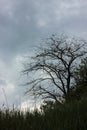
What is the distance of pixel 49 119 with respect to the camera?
837cm

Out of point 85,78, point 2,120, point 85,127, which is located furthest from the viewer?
point 85,78

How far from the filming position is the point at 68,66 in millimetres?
35625

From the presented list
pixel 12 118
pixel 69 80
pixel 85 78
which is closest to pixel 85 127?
pixel 12 118

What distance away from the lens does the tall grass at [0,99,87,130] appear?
783cm

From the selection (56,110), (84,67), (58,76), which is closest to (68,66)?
(58,76)

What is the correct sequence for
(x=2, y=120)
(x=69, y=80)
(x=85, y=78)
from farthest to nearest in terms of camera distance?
(x=69, y=80), (x=85, y=78), (x=2, y=120)

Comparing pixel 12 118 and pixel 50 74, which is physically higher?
pixel 50 74

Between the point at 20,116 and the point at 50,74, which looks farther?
the point at 50,74

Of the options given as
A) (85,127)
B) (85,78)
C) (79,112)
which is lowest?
(85,127)

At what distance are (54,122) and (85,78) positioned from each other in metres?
21.5

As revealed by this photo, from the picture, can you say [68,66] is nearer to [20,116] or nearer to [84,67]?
[84,67]

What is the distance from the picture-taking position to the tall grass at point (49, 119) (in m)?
7.83

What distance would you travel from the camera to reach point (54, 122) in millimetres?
8102

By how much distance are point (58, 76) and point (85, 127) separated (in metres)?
28.1
